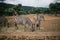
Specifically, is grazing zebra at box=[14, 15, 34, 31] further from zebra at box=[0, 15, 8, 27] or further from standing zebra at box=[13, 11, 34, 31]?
zebra at box=[0, 15, 8, 27]

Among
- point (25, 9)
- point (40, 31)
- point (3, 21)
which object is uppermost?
point (25, 9)

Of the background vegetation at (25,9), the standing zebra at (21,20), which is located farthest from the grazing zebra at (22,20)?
the background vegetation at (25,9)

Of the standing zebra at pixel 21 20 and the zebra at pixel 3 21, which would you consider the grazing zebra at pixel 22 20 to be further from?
the zebra at pixel 3 21

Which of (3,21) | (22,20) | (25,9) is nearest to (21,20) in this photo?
(22,20)

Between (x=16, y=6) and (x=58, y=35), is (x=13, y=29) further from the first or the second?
(x=58, y=35)

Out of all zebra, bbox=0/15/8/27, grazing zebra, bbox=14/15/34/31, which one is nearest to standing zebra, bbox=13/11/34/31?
grazing zebra, bbox=14/15/34/31

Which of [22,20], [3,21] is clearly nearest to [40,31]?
[22,20]

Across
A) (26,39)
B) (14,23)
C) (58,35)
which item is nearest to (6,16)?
(14,23)

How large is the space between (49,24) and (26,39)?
1.70 ft

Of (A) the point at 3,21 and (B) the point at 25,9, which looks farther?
(A) the point at 3,21

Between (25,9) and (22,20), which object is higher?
(25,9)

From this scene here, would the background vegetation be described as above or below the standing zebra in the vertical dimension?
above

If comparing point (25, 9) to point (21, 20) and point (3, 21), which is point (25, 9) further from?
point (3, 21)

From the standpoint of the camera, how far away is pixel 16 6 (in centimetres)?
351
